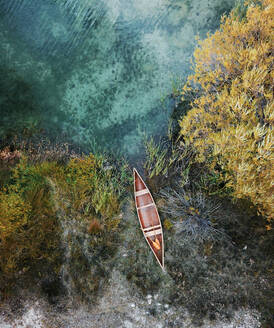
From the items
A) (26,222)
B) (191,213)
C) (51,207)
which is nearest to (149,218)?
(191,213)

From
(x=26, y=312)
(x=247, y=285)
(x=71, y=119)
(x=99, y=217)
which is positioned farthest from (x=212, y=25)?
(x=26, y=312)

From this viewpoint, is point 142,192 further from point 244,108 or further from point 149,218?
point 244,108

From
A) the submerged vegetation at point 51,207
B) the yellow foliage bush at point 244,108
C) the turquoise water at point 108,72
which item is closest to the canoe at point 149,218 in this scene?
the submerged vegetation at point 51,207

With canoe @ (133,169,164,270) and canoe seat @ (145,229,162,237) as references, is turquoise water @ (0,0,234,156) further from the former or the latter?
canoe seat @ (145,229,162,237)

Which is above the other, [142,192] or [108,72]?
[108,72]

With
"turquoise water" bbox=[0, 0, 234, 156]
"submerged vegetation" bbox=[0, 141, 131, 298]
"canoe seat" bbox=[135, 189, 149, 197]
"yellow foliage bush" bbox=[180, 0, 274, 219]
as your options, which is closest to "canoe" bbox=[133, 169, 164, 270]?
"canoe seat" bbox=[135, 189, 149, 197]

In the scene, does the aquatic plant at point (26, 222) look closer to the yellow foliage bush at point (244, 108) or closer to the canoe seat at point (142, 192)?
the canoe seat at point (142, 192)

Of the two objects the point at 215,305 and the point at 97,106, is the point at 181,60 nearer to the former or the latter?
the point at 97,106
